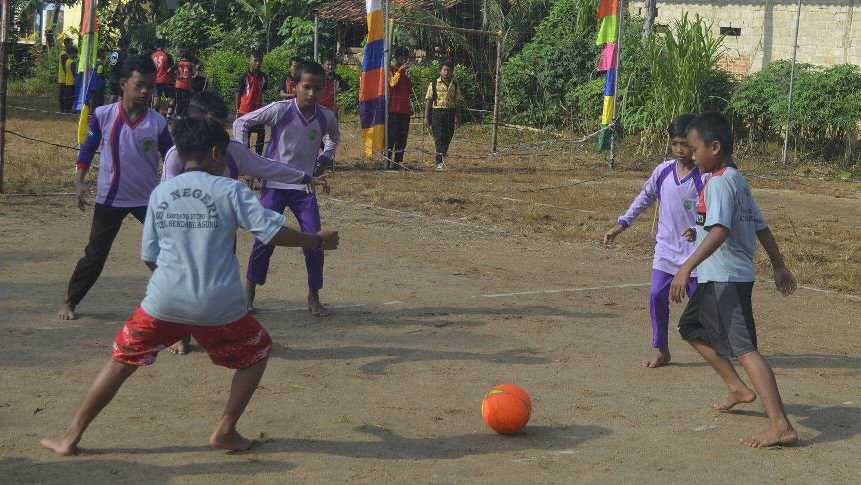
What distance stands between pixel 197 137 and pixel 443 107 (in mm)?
13529

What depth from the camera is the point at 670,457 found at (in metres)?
5.40

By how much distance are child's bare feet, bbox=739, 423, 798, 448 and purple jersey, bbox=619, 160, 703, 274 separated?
162 centimetres

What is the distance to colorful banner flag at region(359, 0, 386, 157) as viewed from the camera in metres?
17.2

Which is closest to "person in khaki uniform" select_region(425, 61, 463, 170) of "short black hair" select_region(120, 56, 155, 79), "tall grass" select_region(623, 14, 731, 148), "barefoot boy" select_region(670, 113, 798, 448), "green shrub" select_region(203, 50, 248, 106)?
"tall grass" select_region(623, 14, 731, 148)

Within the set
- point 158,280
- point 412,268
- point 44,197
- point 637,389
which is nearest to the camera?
point 158,280

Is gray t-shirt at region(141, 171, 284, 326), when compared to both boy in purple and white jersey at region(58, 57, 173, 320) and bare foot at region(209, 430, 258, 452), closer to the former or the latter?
bare foot at region(209, 430, 258, 452)

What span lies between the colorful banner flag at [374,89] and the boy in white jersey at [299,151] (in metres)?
8.84

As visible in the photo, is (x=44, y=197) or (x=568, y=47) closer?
(x=44, y=197)

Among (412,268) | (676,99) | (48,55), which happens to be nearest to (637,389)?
(412,268)

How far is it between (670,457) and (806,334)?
3366 millimetres

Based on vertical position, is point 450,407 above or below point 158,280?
below

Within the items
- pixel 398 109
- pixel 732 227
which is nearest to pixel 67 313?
pixel 732 227

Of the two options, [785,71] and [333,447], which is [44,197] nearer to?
[333,447]

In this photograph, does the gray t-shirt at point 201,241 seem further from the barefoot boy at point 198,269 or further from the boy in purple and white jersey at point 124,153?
the boy in purple and white jersey at point 124,153
